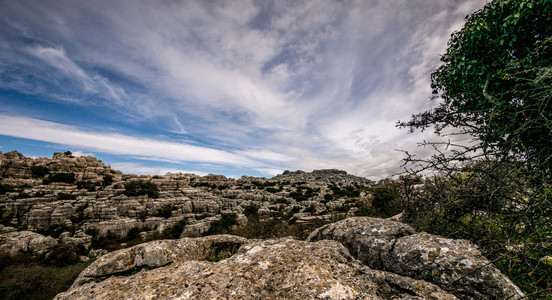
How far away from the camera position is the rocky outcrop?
2211 mm

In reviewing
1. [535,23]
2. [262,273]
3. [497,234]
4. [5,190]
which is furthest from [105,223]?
[535,23]

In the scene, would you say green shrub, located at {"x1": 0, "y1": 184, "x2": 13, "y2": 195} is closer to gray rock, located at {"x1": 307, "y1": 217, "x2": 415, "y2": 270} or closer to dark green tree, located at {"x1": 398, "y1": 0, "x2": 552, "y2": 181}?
gray rock, located at {"x1": 307, "y1": 217, "x2": 415, "y2": 270}

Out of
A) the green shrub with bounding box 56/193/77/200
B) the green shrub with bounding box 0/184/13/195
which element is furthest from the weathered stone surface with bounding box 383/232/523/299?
the green shrub with bounding box 0/184/13/195

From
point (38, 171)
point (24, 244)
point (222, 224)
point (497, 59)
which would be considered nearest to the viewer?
point (497, 59)

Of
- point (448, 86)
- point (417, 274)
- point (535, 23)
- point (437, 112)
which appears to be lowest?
point (417, 274)

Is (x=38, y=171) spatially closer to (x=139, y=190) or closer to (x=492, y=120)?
(x=139, y=190)

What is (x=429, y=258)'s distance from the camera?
8.86 feet

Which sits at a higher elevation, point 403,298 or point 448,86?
point 448,86

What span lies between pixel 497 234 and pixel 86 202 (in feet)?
143

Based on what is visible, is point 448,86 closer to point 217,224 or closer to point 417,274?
point 417,274

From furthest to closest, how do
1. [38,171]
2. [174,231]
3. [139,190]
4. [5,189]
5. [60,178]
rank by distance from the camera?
[38,171], [60,178], [139,190], [5,189], [174,231]

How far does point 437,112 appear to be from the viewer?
635 centimetres

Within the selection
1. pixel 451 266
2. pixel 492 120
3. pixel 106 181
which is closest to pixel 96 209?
pixel 106 181

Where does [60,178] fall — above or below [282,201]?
above
